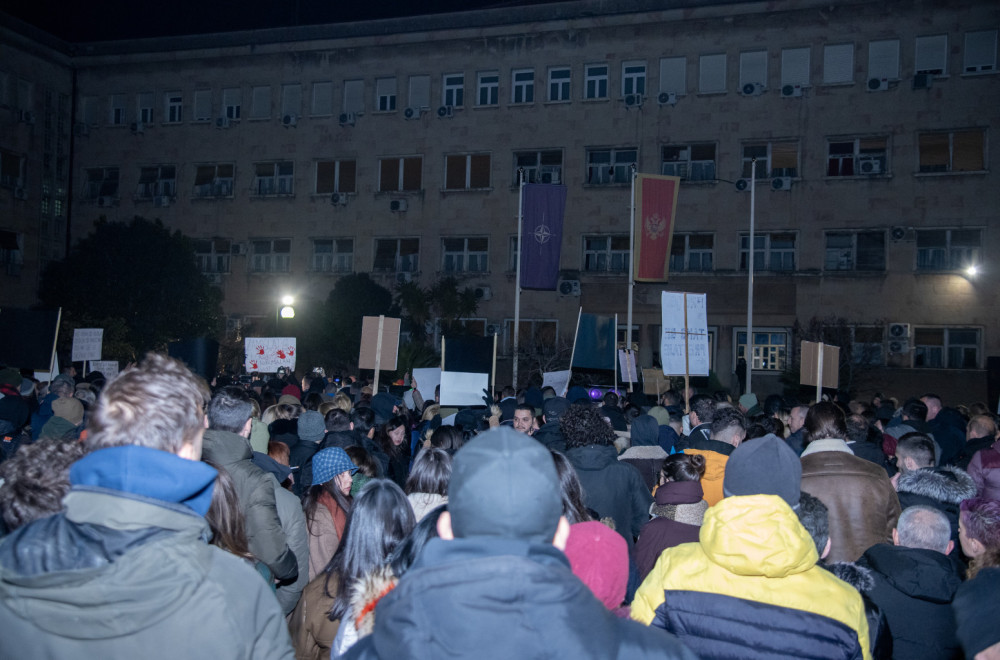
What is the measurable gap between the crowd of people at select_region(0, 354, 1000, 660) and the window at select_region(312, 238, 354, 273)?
99.9 ft

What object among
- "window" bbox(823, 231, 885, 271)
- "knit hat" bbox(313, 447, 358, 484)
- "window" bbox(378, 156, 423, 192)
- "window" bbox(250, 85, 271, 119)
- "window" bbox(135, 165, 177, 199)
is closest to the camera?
"knit hat" bbox(313, 447, 358, 484)

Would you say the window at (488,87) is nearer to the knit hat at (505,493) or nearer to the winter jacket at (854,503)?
the winter jacket at (854,503)

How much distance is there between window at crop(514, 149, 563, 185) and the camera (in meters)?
33.0

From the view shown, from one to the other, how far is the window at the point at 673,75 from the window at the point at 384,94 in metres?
11.0

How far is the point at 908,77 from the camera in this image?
3012 centimetres

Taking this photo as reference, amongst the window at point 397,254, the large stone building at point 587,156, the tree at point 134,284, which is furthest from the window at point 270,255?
the tree at point 134,284

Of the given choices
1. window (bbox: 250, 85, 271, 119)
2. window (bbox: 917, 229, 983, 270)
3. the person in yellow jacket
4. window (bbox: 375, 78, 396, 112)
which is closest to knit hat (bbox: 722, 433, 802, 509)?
the person in yellow jacket

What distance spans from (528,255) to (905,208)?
537 inches

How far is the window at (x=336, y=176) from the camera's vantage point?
117 ft

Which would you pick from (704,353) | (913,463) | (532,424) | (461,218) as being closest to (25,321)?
(532,424)

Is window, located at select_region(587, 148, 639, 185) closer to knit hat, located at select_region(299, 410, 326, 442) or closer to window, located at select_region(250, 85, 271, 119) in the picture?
window, located at select_region(250, 85, 271, 119)

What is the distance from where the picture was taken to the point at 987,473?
6512mm

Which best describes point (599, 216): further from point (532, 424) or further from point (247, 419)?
point (247, 419)

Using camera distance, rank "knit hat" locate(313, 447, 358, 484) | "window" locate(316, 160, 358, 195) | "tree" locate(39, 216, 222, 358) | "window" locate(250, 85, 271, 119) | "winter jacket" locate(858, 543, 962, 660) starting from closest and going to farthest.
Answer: "winter jacket" locate(858, 543, 962, 660) → "knit hat" locate(313, 447, 358, 484) → "tree" locate(39, 216, 222, 358) → "window" locate(316, 160, 358, 195) → "window" locate(250, 85, 271, 119)
